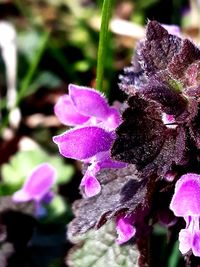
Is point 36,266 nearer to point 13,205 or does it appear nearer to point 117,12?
point 13,205

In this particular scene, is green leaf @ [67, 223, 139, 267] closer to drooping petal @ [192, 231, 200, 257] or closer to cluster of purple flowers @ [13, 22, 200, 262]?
cluster of purple flowers @ [13, 22, 200, 262]

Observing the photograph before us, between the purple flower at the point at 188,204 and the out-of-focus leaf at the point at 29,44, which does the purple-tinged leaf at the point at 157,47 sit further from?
the out-of-focus leaf at the point at 29,44

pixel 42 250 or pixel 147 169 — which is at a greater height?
pixel 147 169

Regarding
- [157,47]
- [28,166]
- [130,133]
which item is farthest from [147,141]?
[28,166]

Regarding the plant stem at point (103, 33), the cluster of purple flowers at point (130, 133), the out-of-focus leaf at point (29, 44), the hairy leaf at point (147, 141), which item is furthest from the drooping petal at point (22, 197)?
the out-of-focus leaf at point (29, 44)

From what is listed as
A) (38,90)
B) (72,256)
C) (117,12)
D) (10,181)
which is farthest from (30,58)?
(72,256)

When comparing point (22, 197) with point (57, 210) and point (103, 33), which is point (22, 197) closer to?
point (57, 210)

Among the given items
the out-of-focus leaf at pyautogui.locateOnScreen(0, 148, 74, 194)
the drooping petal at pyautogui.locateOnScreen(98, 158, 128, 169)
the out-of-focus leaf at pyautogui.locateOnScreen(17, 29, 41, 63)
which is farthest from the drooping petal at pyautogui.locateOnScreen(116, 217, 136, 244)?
the out-of-focus leaf at pyautogui.locateOnScreen(17, 29, 41, 63)

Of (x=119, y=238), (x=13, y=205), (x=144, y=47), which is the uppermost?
(x=144, y=47)
